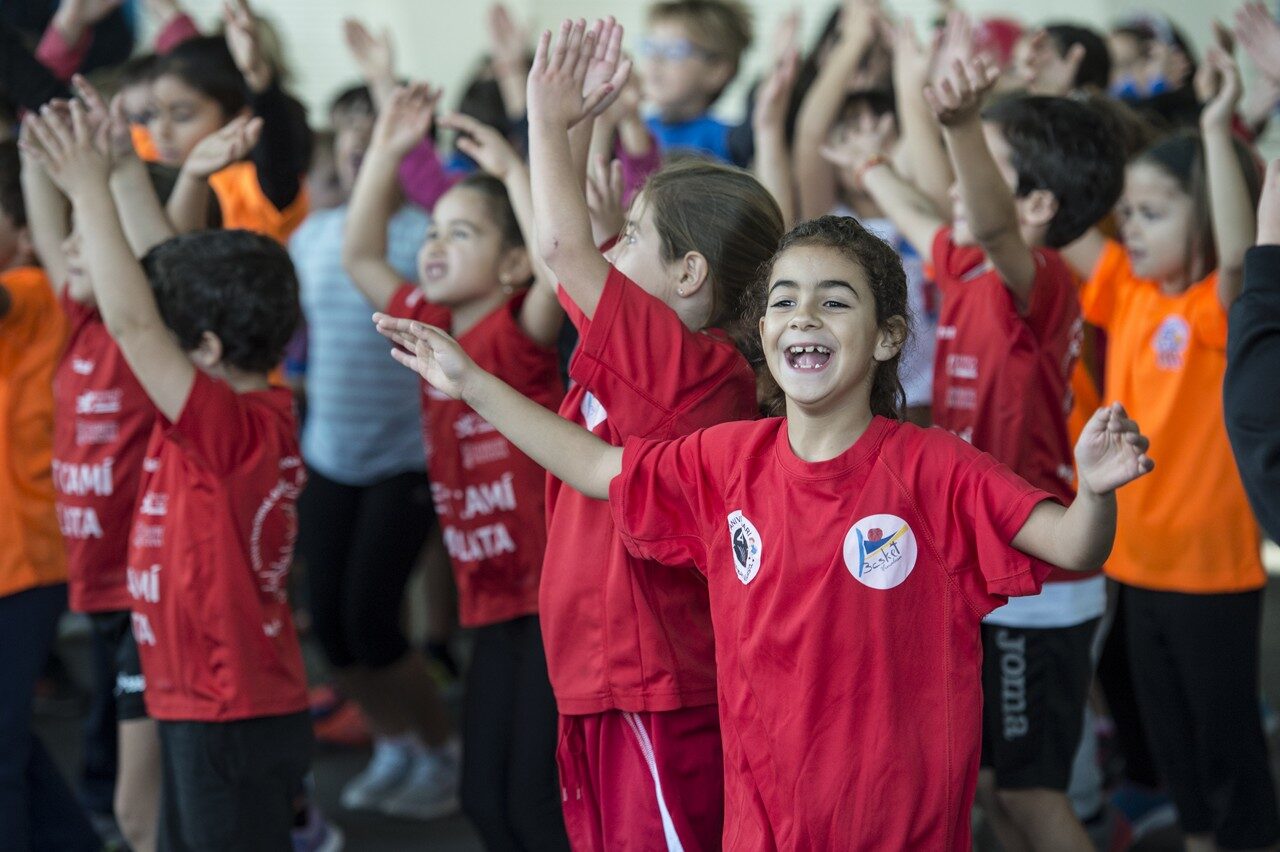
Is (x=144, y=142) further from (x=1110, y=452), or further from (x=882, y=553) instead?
(x=1110, y=452)

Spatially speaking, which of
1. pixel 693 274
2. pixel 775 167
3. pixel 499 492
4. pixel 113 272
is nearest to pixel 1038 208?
pixel 775 167

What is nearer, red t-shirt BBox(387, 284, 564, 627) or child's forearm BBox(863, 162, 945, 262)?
red t-shirt BBox(387, 284, 564, 627)

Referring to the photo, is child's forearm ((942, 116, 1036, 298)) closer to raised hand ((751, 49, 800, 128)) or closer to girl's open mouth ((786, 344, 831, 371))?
girl's open mouth ((786, 344, 831, 371))

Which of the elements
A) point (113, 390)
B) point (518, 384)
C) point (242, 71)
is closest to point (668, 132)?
point (242, 71)

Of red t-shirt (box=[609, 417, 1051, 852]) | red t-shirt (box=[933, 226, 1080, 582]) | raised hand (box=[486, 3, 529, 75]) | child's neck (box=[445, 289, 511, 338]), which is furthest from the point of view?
raised hand (box=[486, 3, 529, 75])

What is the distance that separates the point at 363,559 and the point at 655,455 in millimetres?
1839

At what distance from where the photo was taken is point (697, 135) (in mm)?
4445

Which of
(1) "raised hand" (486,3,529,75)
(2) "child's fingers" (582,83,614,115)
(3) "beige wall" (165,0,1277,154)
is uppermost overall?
(3) "beige wall" (165,0,1277,154)

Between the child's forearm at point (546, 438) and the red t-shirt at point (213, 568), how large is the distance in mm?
686

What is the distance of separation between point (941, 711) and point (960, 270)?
46.8 inches

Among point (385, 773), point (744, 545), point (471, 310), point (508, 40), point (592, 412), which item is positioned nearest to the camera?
point (744, 545)

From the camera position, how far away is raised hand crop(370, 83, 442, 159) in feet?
10.0

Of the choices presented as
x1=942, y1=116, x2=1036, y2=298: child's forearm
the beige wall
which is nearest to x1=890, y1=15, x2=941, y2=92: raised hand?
x1=942, y1=116, x2=1036, y2=298: child's forearm

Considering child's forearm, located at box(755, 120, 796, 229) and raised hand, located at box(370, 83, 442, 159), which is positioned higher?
raised hand, located at box(370, 83, 442, 159)
